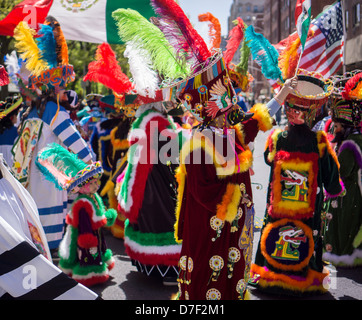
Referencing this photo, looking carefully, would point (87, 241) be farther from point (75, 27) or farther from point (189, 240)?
point (75, 27)

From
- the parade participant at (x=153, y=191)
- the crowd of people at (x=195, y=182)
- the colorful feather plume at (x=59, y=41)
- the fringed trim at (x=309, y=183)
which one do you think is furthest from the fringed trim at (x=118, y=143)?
the fringed trim at (x=309, y=183)

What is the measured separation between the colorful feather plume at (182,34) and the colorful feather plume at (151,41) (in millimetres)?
47

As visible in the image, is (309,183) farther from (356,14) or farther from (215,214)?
(356,14)

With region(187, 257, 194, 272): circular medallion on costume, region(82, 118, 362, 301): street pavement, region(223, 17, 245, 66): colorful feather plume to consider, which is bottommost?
region(82, 118, 362, 301): street pavement

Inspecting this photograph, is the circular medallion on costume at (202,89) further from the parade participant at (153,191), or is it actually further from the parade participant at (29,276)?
the parade participant at (29,276)

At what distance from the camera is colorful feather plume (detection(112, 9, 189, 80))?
2998 millimetres

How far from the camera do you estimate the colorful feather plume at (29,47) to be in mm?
4809

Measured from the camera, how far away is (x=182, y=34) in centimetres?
296

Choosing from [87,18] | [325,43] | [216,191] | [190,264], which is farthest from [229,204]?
[87,18]

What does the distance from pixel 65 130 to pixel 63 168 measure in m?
0.82

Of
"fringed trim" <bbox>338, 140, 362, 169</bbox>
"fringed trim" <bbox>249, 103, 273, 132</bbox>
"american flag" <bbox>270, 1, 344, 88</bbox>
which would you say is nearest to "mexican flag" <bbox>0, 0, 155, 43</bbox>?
"american flag" <bbox>270, 1, 344, 88</bbox>

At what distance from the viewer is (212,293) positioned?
3053 mm

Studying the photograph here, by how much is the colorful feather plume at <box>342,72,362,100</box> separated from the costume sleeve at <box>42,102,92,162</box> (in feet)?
9.70

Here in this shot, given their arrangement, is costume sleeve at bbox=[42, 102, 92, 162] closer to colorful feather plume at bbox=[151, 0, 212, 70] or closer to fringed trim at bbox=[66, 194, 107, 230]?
→ fringed trim at bbox=[66, 194, 107, 230]
